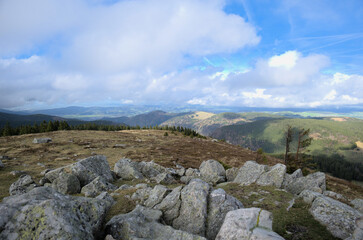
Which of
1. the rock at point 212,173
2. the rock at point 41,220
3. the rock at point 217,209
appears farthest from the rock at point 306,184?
Answer: the rock at point 41,220

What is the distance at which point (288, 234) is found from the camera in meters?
8.99

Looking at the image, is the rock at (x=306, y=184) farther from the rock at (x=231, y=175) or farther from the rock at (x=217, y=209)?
the rock at (x=217, y=209)

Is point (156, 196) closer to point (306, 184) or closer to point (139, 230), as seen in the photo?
point (139, 230)

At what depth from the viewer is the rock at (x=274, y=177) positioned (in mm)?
19364

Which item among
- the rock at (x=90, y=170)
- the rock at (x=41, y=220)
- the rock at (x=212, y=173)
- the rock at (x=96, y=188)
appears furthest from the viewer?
the rock at (x=212, y=173)

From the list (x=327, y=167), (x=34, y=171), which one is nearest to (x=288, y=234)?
(x=34, y=171)

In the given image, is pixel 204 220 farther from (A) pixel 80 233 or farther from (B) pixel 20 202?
(B) pixel 20 202

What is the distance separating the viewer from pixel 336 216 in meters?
9.62

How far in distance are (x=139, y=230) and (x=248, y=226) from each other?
509cm

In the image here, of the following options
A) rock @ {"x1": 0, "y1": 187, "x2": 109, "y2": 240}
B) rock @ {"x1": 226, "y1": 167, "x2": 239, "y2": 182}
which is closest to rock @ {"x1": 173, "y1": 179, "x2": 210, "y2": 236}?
rock @ {"x1": 0, "y1": 187, "x2": 109, "y2": 240}

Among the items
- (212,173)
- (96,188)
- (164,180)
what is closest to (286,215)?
(164,180)

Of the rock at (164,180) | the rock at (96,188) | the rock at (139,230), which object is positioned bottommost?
the rock at (164,180)

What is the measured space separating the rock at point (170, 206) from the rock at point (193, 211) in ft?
0.82

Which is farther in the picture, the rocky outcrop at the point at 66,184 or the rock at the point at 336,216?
the rocky outcrop at the point at 66,184
